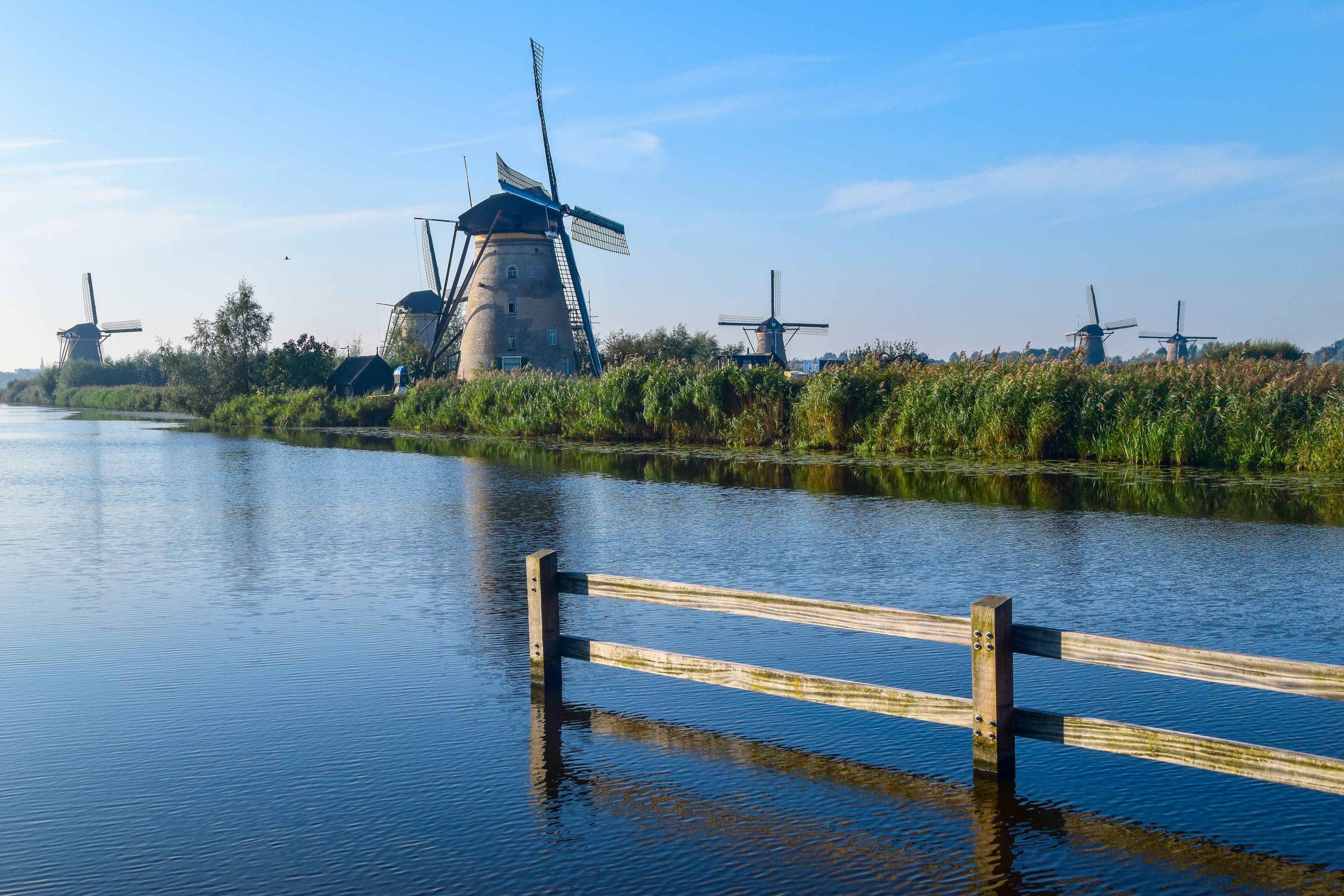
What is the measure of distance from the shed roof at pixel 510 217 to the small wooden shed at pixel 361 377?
1202 centimetres

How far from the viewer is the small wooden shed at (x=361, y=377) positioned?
6200 centimetres

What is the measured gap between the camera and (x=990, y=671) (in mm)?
5672

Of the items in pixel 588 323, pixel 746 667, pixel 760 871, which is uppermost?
pixel 588 323

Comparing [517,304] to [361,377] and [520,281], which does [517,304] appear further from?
[361,377]

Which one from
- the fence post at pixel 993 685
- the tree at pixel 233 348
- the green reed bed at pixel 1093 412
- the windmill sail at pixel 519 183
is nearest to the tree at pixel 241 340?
the tree at pixel 233 348

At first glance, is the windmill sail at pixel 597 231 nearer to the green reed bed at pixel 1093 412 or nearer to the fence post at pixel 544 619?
the green reed bed at pixel 1093 412

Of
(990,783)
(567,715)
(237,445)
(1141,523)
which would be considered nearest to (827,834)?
(990,783)

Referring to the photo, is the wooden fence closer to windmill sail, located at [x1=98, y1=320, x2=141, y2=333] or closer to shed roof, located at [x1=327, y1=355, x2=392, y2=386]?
shed roof, located at [x1=327, y1=355, x2=392, y2=386]

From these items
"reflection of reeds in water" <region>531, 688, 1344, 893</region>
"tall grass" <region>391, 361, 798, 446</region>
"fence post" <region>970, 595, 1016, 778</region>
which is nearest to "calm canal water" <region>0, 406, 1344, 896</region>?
"reflection of reeds in water" <region>531, 688, 1344, 893</region>

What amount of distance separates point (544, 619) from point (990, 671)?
3.06 m

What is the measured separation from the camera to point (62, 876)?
4.99m

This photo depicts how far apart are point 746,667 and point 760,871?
67.1 inches

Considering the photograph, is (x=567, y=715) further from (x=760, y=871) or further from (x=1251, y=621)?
(x=1251, y=621)

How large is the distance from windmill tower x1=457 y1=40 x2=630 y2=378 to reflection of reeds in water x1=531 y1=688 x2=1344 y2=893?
46.7 meters
